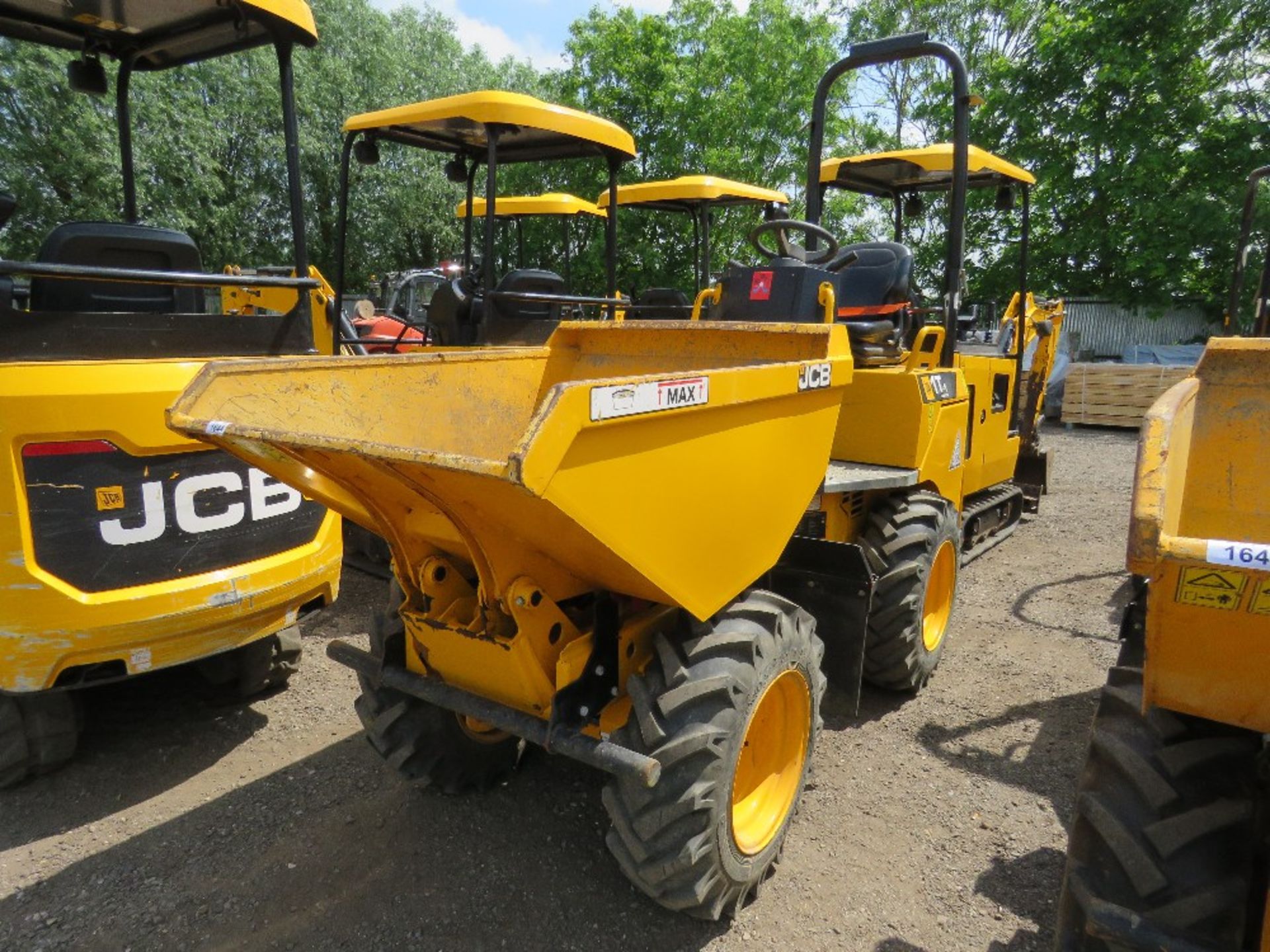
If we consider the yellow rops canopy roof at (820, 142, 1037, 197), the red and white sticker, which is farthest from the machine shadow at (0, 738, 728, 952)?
the yellow rops canopy roof at (820, 142, 1037, 197)

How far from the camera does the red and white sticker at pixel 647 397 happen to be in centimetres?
175

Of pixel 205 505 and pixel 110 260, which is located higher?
pixel 110 260

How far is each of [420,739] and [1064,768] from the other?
102 inches

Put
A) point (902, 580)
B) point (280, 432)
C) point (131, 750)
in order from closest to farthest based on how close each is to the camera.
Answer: point (280, 432) → point (131, 750) → point (902, 580)

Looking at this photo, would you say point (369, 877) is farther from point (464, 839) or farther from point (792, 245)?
point (792, 245)

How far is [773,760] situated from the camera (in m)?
2.83

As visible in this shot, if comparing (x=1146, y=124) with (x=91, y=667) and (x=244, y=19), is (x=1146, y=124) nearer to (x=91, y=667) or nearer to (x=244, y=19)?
(x=244, y=19)

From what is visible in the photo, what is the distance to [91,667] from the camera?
9.54 ft

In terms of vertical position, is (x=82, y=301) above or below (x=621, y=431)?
above

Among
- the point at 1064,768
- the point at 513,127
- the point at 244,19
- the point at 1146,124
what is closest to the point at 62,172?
the point at 513,127

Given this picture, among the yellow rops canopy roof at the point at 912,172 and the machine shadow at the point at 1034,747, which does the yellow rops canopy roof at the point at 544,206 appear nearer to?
the yellow rops canopy roof at the point at 912,172

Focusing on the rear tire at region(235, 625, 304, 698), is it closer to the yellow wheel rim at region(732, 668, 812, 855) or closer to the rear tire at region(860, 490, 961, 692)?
the yellow wheel rim at region(732, 668, 812, 855)

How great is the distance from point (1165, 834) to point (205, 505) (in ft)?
10.3

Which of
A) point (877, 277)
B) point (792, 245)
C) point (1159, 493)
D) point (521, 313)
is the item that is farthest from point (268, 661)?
point (877, 277)
